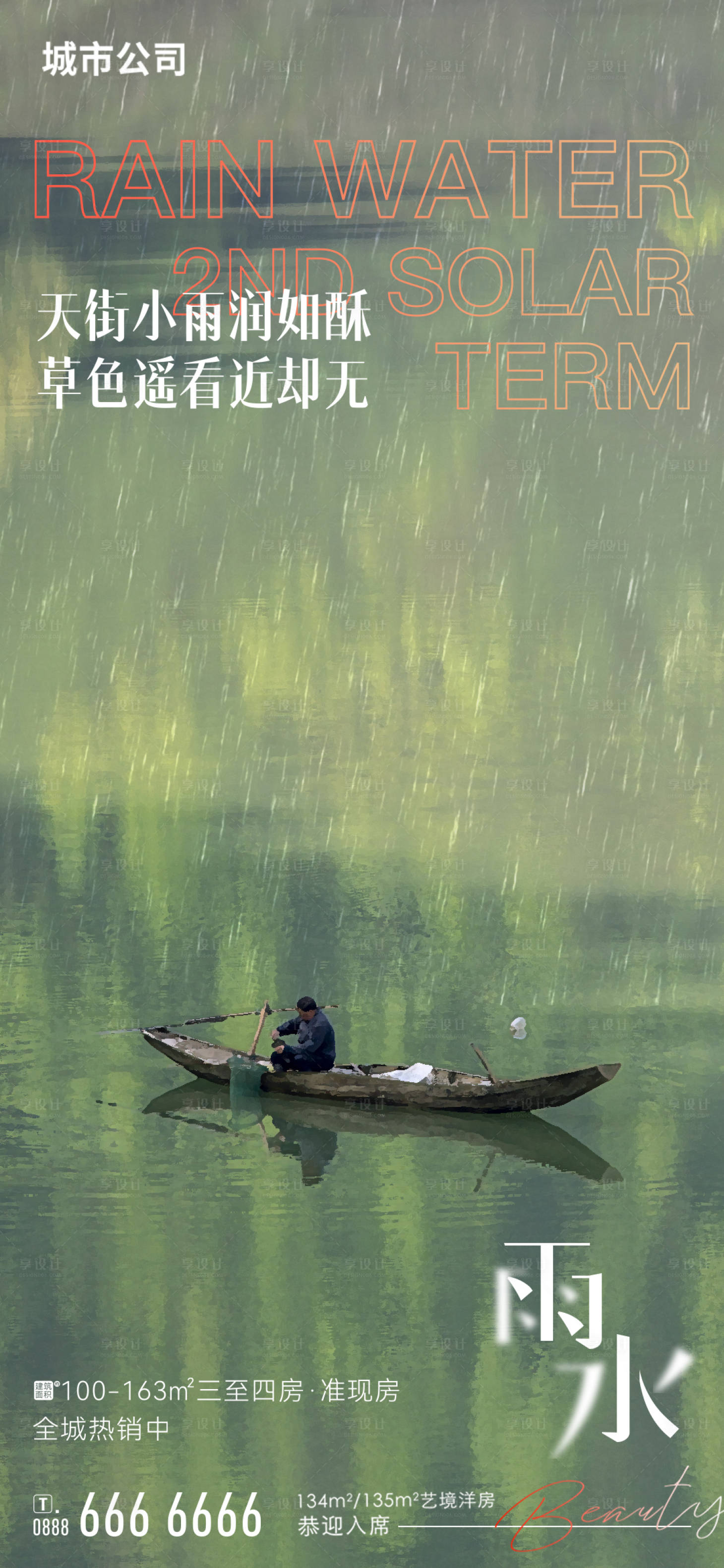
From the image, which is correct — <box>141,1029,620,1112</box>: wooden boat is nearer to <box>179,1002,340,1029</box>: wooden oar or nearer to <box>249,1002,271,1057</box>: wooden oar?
<box>249,1002,271,1057</box>: wooden oar

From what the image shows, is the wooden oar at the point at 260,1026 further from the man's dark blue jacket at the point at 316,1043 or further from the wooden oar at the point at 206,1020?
the man's dark blue jacket at the point at 316,1043

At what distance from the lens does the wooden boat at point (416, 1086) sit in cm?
1339

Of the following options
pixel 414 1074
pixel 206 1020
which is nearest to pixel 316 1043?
pixel 414 1074

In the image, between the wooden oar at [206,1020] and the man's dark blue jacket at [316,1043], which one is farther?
the wooden oar at [206,1020]

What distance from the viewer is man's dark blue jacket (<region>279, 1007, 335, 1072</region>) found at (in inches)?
553

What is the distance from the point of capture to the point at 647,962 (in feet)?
56.5

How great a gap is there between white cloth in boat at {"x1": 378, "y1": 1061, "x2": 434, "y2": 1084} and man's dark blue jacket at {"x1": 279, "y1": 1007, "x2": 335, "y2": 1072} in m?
0.43

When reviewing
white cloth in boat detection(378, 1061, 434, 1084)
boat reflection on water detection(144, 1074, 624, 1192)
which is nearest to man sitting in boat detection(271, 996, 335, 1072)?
boat reflection on water detection(144, 1074, 624, 1192)

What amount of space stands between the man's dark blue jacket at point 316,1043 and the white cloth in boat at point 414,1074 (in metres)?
0.43

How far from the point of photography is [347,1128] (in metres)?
13.9

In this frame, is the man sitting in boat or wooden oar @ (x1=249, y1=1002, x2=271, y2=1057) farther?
wooden oar @ (x1=249, y1=1002, x2=271, y2=1057)

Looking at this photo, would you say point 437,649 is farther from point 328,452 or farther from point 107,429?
point 107,429

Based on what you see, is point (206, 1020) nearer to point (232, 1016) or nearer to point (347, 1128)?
point (232, 1016)

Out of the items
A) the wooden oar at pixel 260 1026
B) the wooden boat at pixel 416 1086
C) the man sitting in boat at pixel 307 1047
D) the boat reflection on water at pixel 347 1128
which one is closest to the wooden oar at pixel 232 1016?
the wooden oar at pixel 260 1026
